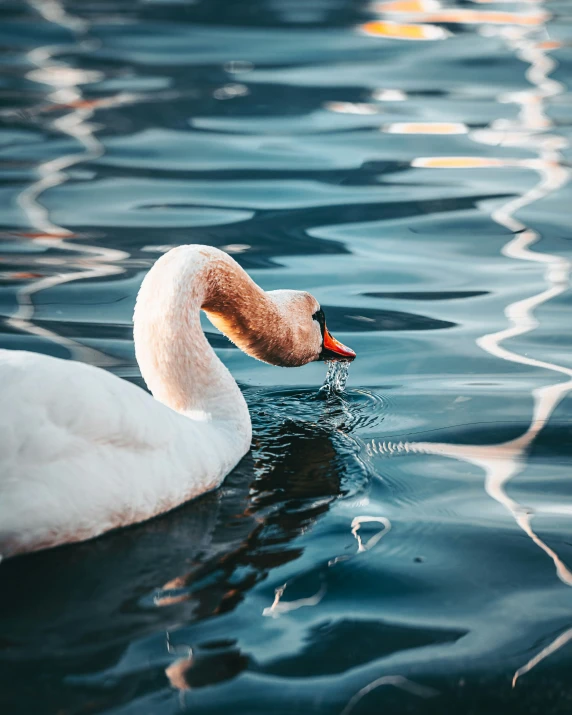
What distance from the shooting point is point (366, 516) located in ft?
14.9

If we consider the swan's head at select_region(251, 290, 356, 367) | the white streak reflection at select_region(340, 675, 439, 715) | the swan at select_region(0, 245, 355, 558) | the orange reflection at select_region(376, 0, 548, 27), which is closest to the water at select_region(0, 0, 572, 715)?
the white streak reflection at select_region(340, 675, 439, 715)

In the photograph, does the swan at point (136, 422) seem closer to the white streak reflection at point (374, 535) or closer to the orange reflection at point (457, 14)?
the white streak reflection at point (374, 535)

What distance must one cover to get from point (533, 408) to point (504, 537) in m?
1.57

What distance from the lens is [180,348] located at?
16.6 ft

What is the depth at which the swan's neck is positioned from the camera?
5023 mm

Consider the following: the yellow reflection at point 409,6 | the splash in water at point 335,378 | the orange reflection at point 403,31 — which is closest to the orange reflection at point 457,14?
the yellow reflection at point 409,6

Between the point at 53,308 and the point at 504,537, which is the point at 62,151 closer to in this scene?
the point at 53,308

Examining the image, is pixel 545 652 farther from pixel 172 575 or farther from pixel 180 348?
pixel 180 348

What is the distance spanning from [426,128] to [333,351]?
23.5ft

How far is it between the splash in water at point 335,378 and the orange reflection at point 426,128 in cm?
670

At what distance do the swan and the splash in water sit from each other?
753 mm

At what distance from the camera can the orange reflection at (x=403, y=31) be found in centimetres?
1723

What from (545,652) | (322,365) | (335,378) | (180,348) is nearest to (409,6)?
(322,365)

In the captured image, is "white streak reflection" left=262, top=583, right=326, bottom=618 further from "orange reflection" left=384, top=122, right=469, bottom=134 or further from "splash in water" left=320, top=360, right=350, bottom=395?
"orange reflection" left=384, top=122, right=469, bottom=134
